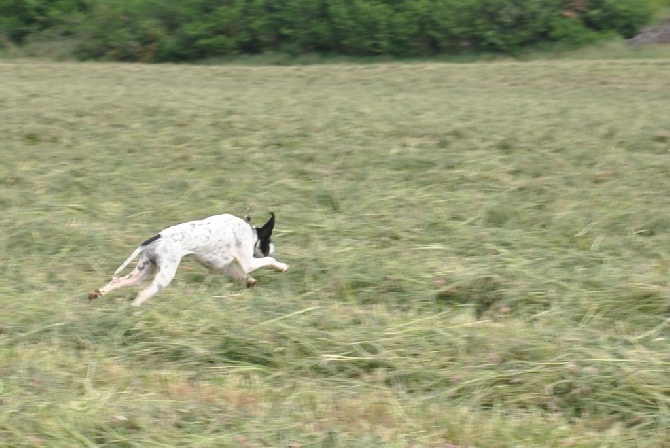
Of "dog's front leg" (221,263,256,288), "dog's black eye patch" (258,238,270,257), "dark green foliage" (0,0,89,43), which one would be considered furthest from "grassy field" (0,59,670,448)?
"dark green foliage" (0,0,89,43)

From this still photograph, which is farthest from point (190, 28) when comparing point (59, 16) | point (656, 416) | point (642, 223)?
point (656, 416)

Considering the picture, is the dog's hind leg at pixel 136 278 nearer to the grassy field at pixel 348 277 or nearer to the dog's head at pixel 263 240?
the grassy field at pixel 348 277

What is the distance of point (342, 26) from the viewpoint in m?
29.0

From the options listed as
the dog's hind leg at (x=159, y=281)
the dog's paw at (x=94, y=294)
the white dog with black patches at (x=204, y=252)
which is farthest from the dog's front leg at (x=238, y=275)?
the dog's paw at (x=94, y=294)

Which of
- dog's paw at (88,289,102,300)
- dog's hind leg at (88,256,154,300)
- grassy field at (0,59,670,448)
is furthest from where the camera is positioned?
dog's hind leg at (88,256,154,300)

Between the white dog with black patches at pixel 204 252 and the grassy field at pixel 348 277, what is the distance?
0.35ft

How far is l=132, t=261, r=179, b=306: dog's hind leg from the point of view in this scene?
7215 millimetres

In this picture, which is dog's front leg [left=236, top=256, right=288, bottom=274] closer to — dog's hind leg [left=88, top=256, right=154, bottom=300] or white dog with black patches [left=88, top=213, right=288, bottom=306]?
white dog with black patches [left=88, top=213, right=288, bottom=306]

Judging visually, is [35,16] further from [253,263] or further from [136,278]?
[136,278]

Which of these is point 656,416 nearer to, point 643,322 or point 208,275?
point 643,322

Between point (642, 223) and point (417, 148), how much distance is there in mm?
3742

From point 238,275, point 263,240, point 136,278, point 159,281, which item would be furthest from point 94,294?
point 263,240

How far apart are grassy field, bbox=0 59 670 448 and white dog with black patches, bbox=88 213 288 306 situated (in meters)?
0.11

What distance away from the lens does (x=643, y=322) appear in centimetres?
682
